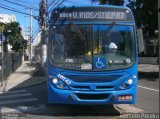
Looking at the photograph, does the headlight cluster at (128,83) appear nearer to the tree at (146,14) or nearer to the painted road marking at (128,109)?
the painted road marking at (128,109)

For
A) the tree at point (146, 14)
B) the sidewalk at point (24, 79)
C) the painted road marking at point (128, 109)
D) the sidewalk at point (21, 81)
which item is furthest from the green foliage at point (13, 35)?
the painted road marking at point (128, 109)

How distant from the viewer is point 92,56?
421 inches

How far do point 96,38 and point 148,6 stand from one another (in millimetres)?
18024

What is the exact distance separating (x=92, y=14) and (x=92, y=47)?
0.99 metres

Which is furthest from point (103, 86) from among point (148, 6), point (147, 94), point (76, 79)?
point (148, 6)

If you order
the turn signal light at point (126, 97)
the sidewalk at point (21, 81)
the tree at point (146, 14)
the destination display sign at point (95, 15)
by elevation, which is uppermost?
the tree at point (146, 14)

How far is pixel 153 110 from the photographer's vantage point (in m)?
11.8

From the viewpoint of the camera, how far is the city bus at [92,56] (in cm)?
1056

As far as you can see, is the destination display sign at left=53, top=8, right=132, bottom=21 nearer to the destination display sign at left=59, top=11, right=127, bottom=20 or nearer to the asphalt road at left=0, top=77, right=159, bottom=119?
the destination display sign at left=59, top=11, right=127, bottom=20

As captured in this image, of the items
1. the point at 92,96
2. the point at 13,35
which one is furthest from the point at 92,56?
Result: the point at 13,35

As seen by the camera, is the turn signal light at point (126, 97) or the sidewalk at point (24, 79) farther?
the sidewalk at point (24, 79)

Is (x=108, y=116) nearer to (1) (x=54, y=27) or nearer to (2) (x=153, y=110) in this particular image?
(2) (x=153, y=110)

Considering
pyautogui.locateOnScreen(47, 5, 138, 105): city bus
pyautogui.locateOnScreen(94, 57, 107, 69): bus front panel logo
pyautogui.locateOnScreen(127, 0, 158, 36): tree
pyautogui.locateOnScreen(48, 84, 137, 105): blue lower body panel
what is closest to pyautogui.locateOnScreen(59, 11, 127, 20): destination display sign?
pyautogui.locateOnScreen(47, 5, 138, 105): city bus

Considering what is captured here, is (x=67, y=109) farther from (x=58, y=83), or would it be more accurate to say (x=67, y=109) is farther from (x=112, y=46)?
(x=112, y=46)
